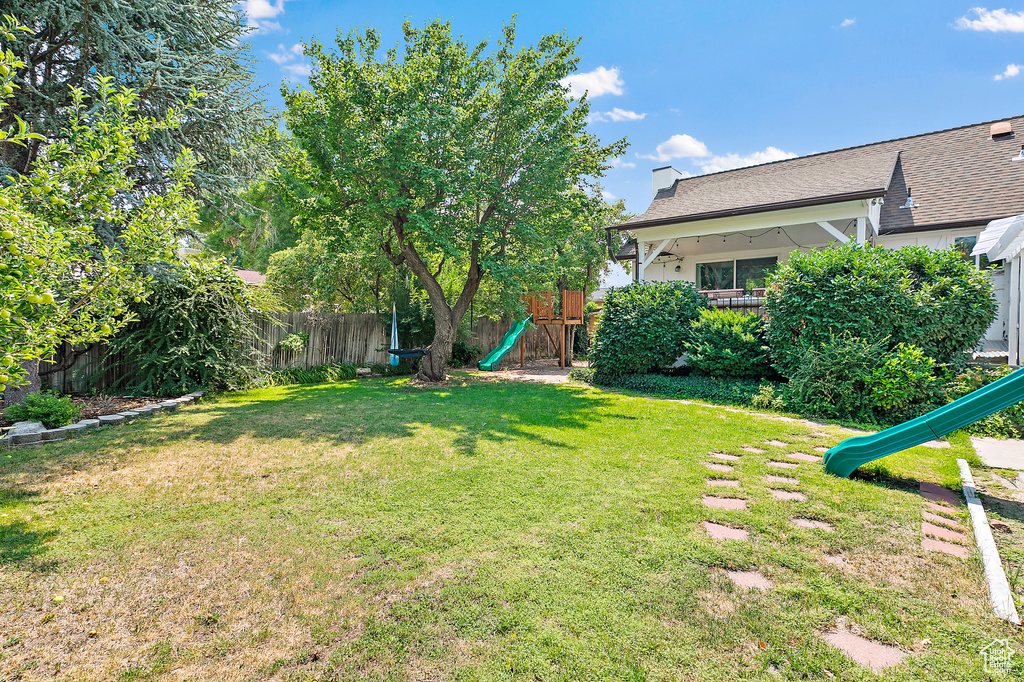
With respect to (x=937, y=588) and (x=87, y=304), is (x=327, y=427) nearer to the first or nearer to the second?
(x=87, y=304)

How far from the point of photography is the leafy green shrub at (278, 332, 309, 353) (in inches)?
426

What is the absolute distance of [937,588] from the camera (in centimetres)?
228

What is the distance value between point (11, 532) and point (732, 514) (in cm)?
459

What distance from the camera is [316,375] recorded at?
1111 centimetres

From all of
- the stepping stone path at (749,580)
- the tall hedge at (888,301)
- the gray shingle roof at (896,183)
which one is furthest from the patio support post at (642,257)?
the stepping stone path at (749,580)

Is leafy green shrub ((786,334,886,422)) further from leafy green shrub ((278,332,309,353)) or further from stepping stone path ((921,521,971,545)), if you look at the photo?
leafy green shrub ((278,332,309,353))

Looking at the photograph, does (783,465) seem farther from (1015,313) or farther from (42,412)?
(42,412)

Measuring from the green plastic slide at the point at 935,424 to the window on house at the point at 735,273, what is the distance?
33.2ft

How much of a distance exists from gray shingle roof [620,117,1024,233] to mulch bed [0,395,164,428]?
11577 millimetres

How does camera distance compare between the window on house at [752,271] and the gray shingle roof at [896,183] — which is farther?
the window on house at [752,271]

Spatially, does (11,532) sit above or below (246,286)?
below

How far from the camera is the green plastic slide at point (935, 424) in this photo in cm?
338

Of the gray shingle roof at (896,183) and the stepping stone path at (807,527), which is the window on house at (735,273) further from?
the stepping stone path at (807,527)

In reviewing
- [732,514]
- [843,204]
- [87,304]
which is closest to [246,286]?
[87,304]
